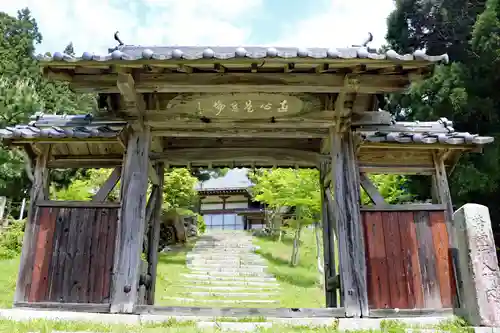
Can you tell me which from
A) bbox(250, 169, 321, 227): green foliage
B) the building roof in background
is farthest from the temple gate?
the building roof in background

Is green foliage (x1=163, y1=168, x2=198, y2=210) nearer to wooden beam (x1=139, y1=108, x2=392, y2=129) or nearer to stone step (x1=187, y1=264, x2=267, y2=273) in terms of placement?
A: stone step (x1=187, y1=264, x2=267, y2=273)

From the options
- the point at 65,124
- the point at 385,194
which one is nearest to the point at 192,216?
the point at 385,194

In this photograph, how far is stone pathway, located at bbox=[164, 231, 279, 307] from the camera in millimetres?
14352

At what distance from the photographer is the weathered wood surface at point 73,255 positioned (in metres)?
5.82

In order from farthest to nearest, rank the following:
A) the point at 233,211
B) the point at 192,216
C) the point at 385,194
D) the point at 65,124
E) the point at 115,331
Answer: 1. the point at 233,211
2. the point at 192,216
3. the point at 385,194
4. the point at 65,124
5. the point at 115,331

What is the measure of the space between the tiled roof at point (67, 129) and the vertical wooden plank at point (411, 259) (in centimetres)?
447

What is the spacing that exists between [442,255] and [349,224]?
141cm

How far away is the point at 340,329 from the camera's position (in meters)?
5.39

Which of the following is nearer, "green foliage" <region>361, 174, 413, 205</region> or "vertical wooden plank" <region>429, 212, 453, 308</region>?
"vertical wooden plank" <region>429, 212, 453, 308</region>

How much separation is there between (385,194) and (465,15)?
326 inches

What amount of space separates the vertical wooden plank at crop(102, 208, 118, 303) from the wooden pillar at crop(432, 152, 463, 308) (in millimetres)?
4891

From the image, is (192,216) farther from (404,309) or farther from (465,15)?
(404,309)

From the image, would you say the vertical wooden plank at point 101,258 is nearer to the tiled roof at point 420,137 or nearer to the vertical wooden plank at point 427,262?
the tiled roof at point 420,137

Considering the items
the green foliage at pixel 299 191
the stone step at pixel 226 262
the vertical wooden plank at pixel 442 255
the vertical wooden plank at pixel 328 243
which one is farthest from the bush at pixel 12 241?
the vertical wooden plank at pixel 442 255
